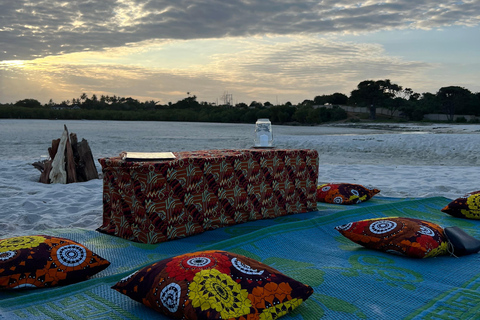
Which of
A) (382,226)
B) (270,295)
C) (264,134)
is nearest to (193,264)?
(270,295)

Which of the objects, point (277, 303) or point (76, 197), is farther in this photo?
point (76, 197)

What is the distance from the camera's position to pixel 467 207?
385 centimetres

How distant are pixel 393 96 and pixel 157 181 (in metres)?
61.9

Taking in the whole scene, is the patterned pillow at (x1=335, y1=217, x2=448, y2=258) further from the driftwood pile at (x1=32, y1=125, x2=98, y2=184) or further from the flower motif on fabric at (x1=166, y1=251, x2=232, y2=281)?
the driftwood pile at (x1=32, y1=125, x2=98, y2=184)

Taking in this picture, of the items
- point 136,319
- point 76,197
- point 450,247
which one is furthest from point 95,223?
point 450,247

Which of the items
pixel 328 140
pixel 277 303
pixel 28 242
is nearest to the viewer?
pixel 277 303

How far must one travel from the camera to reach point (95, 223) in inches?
150

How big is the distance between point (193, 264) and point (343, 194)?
2993 mm

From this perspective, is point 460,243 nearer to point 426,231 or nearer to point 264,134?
point 426,231

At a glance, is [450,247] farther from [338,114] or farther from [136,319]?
[338,114]

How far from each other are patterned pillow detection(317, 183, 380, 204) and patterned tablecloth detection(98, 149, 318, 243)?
2.28 feet

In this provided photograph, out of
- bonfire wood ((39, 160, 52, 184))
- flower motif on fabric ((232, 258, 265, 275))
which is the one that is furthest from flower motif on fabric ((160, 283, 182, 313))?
bonfire wood ((39, 160, 52, 184))

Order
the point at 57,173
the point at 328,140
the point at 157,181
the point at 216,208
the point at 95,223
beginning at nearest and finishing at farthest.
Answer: the point at 157,181
the point at 216,208
the point at 95,223
the point at 57,173
the point at 328,140

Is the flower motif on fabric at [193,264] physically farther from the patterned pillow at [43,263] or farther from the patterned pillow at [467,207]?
the patterned pillow at [467,207]
